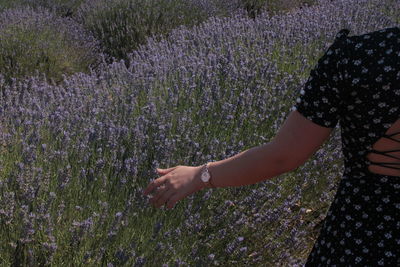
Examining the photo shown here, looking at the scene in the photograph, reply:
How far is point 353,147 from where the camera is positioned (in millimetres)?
1225

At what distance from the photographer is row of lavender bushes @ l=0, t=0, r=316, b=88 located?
16.8 ft

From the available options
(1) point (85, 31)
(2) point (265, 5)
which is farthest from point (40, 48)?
(2) point (265, 5)

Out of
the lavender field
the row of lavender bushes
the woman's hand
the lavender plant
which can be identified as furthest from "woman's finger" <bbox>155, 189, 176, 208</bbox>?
the lavender plant

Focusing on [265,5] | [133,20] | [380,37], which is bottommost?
[265,5]

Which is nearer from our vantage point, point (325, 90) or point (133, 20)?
point (325, 90)

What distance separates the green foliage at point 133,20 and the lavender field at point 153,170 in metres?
2.33

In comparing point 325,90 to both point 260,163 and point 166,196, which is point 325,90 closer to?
point 260,163

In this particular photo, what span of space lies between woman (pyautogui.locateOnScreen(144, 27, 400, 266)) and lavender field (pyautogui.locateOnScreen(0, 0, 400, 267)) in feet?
2.24

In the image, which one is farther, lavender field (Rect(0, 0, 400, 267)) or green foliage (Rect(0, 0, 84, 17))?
green foliage (Rect(0, 0, 84, 17))

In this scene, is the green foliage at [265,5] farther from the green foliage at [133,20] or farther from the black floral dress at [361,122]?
the black floral dress at [361,122]

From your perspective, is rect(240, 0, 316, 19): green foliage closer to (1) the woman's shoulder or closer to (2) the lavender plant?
(2) the lavender plant

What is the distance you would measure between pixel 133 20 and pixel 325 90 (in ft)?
17.5

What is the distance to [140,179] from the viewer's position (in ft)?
7.72

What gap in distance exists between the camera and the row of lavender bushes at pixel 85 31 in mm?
5129
